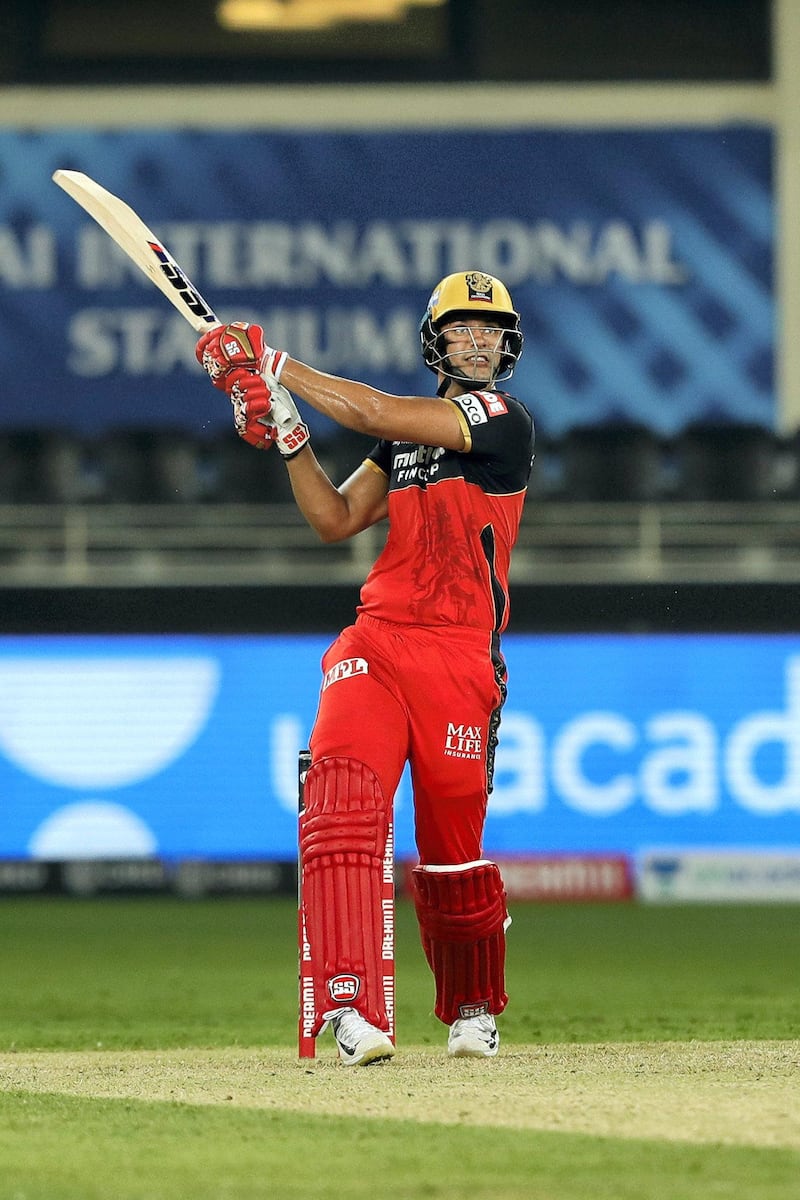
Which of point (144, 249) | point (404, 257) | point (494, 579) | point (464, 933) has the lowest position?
point (464, 933)

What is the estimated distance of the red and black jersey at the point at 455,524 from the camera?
5.73 metres

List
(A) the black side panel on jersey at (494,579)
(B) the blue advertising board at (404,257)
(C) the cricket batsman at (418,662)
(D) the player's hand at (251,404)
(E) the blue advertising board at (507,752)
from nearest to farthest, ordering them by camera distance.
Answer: (C) the cricket batsman at (418,662) < (D) the player's hand at (251,404) < (A) the black side panel on jersey at (494,579) < (E) the blue advertising board at (507,752) < (B) the blue advertising board at (404,257)

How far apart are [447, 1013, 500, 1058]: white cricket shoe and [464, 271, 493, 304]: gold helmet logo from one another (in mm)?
2032

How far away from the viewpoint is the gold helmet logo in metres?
5.93

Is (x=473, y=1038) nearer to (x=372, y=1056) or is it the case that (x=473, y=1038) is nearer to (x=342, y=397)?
(x=372, y=1056)

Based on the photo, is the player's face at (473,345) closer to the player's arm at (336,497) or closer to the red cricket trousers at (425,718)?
the player's arm at (336,497)

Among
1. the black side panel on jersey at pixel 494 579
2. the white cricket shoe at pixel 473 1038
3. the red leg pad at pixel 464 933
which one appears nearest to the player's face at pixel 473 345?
the black side panel on jersey at pixel 494 579

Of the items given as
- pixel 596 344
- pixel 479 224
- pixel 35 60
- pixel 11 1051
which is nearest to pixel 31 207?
pixel 35 60

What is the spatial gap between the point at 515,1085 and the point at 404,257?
14316 mm

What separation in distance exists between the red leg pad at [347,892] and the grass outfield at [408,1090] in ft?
0.69

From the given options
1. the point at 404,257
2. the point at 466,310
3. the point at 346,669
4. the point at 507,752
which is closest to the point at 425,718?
the point at 346,669

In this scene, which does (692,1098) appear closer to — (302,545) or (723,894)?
(723,894)

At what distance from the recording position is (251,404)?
5.65 metres

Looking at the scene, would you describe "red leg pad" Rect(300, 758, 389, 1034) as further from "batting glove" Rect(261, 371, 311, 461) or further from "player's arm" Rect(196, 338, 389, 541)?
"batting glove" Rect(261, 371, 311, 461)
